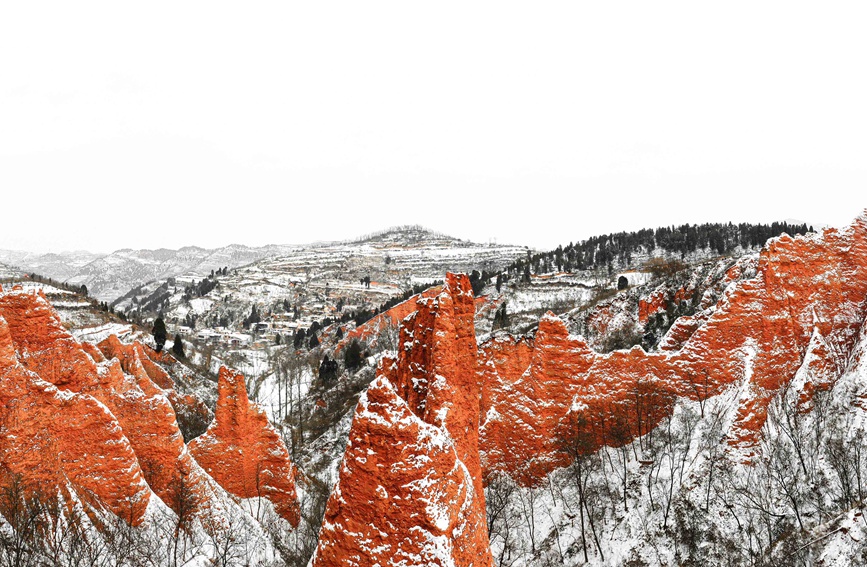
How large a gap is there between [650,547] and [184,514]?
85.8 feet

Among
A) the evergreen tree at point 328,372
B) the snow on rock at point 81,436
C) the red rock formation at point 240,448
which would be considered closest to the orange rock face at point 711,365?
the red rock formation at point 240,448

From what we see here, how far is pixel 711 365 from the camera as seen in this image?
34000mm

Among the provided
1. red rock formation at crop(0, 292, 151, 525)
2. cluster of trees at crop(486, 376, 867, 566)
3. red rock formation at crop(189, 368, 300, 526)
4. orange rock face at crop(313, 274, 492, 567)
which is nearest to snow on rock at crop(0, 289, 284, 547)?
red rock formation at crop(0, 292, 151, 525)

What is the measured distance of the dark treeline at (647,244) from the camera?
149 meters

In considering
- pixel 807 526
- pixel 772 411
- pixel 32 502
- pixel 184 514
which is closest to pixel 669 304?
pixel 772 411

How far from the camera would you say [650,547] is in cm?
2753

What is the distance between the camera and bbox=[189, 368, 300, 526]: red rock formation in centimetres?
3109

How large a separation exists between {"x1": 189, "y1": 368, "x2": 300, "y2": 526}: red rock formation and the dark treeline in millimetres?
133343

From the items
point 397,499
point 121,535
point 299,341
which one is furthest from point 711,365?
point 299,341

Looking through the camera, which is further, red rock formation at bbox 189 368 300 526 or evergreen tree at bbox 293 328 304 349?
evergreen tree at bbox 293 328 304 349

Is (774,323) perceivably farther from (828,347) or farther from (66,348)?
(66,348)

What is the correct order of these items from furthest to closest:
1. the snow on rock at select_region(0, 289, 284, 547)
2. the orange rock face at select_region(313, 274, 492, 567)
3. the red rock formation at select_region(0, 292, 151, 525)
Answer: the snow on rock at select_region(0, 289, 284, 547) < the red rock formation at select_region(0, 292, 151, 525) < the orange rock face at select_region(313, 274, 492, 567)

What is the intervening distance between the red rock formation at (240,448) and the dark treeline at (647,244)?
133343mm

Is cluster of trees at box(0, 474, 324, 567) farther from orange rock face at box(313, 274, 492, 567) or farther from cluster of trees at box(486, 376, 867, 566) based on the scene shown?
cluster of trees at box(486, 376, 867, 566)
